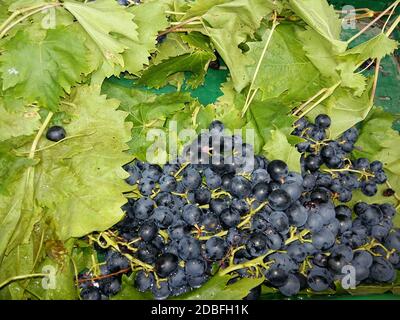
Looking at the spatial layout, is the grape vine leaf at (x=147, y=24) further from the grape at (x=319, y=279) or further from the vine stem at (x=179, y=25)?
the grape at (x=319, y=279)

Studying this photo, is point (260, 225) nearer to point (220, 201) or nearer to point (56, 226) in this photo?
point (220, 201)

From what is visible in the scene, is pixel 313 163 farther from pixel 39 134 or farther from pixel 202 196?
pixel 39 134

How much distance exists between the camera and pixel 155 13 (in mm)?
1186

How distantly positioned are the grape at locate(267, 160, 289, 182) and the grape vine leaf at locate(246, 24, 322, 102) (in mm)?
244

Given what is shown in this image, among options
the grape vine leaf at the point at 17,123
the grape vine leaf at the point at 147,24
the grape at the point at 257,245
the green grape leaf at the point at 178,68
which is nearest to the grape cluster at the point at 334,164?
the grape at the point at 257,245

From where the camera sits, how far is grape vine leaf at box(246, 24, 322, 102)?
1216 mm

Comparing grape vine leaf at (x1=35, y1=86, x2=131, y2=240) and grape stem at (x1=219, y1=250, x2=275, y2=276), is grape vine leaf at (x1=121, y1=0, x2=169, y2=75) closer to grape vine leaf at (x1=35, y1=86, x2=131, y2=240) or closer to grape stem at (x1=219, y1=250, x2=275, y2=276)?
grape vine leaf at (x1=35, y1=86, x2=131, y2=240)

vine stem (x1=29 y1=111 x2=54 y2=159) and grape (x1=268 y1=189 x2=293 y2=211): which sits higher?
vine stem (x1=29 y1=111 x2=54 y2=159)

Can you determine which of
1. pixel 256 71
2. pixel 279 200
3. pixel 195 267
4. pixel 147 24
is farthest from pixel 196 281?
pixel 147 24

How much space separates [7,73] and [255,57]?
2.04 feet

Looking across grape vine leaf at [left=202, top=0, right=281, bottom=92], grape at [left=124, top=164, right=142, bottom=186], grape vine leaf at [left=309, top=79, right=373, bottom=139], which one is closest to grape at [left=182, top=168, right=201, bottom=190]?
grape at [left=124, top=164, right=142, bottom=186]

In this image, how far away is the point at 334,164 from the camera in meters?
1.12

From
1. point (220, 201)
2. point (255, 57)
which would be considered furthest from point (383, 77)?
point (220, 201)
